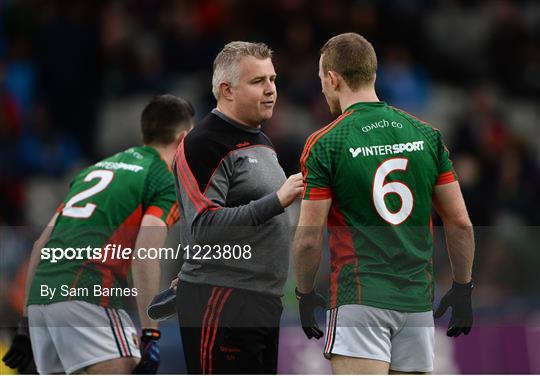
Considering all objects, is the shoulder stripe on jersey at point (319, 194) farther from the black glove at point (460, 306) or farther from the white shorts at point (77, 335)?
the white shorts at point (77, 335)

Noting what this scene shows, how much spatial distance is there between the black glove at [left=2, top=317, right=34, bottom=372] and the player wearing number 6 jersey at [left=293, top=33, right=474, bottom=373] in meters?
1.89

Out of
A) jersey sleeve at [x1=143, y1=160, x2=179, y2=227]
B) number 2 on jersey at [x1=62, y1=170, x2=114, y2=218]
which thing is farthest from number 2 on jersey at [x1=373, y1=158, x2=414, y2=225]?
number 2 on jersey at [x1=62, y1=170, x2=114, y2=218]

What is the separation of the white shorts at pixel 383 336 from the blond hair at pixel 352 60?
1.02 meters

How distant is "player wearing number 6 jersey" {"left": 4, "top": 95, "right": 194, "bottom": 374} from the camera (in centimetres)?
581

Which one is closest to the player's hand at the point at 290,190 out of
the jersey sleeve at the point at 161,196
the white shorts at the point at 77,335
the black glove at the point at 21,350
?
the jersey sleeve at the point at 161,196

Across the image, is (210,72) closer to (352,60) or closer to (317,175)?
(352,60)

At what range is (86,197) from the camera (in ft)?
19.5

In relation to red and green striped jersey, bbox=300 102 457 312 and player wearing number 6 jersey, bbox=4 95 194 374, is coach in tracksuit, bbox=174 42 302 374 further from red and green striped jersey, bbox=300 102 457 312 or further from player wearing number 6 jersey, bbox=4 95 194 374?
player wearing number 6 jersey, bbox=4 95 194 374

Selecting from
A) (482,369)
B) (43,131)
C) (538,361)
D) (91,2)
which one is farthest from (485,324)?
(91,2)

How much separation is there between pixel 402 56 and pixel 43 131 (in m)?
3.95

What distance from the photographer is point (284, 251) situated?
534cm

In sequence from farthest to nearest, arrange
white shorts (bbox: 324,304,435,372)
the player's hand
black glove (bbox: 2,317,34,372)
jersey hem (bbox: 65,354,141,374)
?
black glove (bbox: 2,317,34,372) < jersey hem (bbox: 65,354,141,374) < the player's hand < white shorts (bbox: 324,304,435,372)

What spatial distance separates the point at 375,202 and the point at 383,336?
586 mm

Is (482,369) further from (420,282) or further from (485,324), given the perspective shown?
(420,282)
